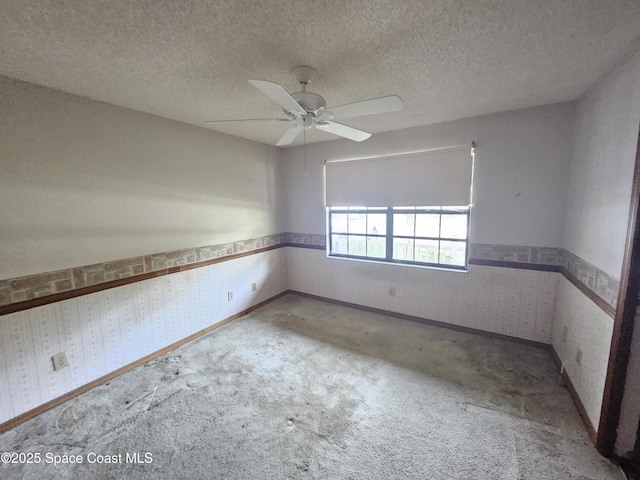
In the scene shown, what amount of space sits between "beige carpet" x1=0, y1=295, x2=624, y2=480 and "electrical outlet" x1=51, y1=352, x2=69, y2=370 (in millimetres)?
308

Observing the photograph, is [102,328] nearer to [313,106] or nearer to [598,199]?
Answer: [313,106]

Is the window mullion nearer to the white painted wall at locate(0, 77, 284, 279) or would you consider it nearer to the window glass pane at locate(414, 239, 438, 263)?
the window glass pane at locate(414, 239, 438, 263)

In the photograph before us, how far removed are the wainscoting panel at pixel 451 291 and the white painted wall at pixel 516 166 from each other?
44cm

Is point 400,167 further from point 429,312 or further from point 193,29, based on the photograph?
point 193,29

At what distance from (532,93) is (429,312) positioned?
7.88 feet

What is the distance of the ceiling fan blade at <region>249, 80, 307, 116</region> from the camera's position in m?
1.29

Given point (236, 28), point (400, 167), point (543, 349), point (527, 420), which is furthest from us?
point (400, 167)

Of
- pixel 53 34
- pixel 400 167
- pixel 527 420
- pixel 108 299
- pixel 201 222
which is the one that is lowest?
pixel 527 420

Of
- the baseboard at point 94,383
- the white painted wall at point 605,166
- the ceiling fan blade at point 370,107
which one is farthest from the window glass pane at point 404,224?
the baseboard at point 94,383

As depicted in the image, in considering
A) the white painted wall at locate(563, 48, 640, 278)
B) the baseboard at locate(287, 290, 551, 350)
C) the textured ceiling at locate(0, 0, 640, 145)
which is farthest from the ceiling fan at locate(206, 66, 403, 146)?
the baseboard at locate(287, 290, 551, 350)

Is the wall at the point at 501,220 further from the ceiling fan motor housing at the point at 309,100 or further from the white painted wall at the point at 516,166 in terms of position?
the ceiling fan motor housing at the point at 309,100

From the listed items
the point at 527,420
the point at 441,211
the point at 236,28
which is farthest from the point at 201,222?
the point at 527,420

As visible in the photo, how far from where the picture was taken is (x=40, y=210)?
6.42 ft

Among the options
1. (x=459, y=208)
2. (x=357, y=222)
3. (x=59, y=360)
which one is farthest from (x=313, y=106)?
(x=59, y=360)
